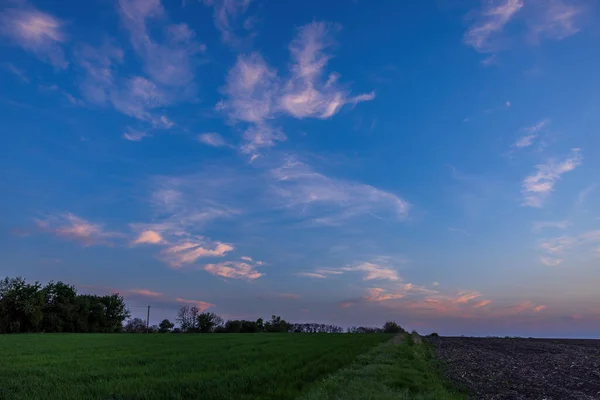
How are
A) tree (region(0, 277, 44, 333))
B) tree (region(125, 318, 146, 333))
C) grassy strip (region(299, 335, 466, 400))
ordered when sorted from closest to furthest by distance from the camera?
grassy strip (region(299, 335, 466, 400))
tree (region(0, 277, 44, 333))
tree (region(125, 318, 146, 333))

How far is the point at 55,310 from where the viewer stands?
108 m

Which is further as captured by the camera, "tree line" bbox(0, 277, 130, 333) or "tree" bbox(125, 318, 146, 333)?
"tree" bbox(125, 318, 146, 333)

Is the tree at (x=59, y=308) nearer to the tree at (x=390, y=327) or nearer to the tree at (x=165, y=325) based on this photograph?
the tree at (x=165, y=325)

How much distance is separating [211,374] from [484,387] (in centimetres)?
962

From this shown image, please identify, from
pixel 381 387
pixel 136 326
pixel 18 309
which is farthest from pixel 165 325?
pixel 381 387

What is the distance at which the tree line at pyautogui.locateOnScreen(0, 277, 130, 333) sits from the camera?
9719cm

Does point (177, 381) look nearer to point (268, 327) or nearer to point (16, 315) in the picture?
point (16, 315)

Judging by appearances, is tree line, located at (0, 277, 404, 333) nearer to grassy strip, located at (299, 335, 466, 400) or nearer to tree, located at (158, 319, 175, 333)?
tree, located at (158, 319, 175, 333)

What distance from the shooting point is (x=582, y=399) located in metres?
12.6

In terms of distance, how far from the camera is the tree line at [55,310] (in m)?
97.2

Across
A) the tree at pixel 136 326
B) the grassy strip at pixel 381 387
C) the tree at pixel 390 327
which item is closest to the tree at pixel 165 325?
the tree at pixel 136 326

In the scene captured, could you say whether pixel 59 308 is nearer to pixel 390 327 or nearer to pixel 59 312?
pixel 59 312

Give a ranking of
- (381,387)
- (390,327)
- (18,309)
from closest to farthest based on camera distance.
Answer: (381,387), (18,309), (390,327)

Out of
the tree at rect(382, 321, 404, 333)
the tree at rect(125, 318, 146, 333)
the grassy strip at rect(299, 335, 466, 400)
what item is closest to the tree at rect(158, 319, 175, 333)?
the tree at rect(125, 318, 146, 333)
